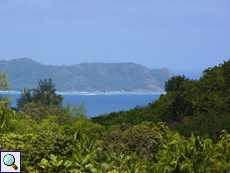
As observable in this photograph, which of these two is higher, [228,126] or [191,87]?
[191,87]

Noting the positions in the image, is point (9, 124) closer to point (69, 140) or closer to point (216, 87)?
point (69, 140)

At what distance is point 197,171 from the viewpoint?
11242 mm

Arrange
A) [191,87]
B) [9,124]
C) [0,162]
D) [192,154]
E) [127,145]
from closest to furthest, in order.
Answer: [0,162], [192,154], [127,145], [9,124], [191,87]

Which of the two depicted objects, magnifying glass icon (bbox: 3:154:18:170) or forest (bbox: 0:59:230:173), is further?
forest (bbox: 0:59:230:173)

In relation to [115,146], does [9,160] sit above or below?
above

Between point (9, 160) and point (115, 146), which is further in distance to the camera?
point (115, 146)

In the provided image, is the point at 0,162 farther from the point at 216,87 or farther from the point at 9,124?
the point at 216,87

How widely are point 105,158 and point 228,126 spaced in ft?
38.5

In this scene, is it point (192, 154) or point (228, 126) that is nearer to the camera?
point (192, 154)

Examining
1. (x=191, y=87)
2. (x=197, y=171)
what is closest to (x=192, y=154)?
(x=197, y=171)

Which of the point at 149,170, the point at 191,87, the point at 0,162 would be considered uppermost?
the point at 191,87

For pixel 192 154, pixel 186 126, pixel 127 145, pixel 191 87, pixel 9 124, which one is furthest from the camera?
pixel 191 87

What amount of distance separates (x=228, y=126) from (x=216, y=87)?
10.1m

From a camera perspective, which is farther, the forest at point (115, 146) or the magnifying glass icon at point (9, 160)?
the forest at point (115, 146)
